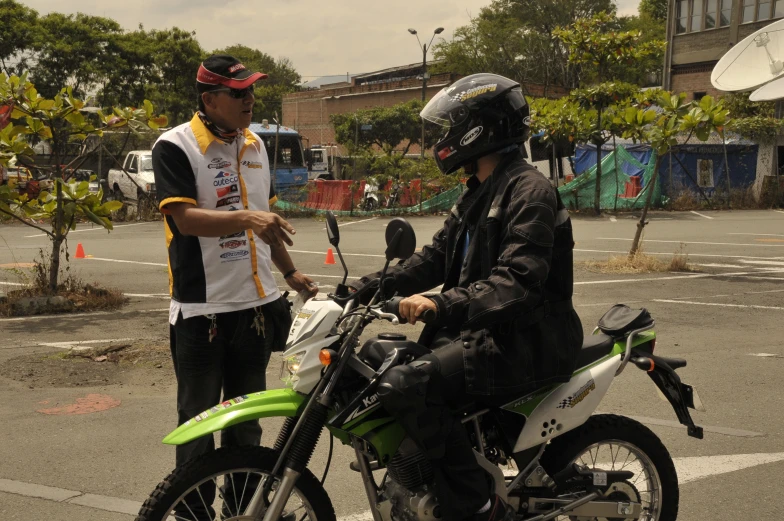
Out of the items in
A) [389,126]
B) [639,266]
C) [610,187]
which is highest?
[389,126]

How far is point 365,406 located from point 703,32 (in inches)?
1960

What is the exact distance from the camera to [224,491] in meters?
3.09

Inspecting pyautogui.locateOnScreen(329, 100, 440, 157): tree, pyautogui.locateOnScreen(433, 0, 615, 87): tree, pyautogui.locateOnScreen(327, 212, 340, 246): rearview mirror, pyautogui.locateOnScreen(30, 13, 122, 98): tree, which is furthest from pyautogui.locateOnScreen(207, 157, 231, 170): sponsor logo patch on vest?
pyautogui.locateOnScreen(433, 0, 615, 87): tree

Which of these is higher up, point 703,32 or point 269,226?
point 703,32

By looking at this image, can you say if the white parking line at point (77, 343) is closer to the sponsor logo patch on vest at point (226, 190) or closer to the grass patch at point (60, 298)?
the grass patch at point (60, 298)

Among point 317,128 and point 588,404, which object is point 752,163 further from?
point 317,128

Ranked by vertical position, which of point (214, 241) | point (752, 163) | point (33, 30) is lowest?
point (752, 163)

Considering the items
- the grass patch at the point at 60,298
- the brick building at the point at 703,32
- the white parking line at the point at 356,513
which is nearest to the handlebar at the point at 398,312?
the white parking line at the point at 356,513

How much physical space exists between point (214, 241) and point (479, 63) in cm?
5993

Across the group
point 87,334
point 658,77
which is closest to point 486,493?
point 87,334

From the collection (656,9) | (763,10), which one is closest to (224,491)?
(763,10)

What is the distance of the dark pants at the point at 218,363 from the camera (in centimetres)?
368

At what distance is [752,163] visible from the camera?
3164 cm

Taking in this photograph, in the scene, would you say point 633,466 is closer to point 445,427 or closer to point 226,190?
point 445,427
